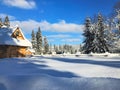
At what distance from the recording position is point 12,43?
41688mm

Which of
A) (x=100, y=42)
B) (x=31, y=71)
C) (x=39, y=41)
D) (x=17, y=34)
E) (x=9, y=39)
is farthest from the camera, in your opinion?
(x=39, y=41)

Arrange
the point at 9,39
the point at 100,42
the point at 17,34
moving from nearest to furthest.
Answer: the point at 9,39, the point at 17,34, the point at 100,42

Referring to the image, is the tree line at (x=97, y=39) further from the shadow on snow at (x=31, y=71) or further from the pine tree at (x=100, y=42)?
the shadow on snow at (x=31, y=71)

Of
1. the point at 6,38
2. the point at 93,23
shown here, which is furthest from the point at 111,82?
the point at 93,23

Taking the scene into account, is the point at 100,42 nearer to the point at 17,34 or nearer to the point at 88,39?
the point at 88,39

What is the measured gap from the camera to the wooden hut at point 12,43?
41.5 meters

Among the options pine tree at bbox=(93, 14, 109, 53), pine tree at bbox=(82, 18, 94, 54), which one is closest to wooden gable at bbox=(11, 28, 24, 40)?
pine tree at bbox=(82, 18, 94, 54)

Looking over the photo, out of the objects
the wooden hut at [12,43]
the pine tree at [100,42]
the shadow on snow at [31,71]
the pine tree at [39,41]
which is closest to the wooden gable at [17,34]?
the wooden hut at [12,43]

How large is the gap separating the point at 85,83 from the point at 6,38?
3459 centimetres

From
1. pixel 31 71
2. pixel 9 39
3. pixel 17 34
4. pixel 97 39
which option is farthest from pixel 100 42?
pixel 31 71

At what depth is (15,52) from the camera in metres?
43.6

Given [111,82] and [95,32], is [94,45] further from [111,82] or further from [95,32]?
[111,82]

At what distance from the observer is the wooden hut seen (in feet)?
136

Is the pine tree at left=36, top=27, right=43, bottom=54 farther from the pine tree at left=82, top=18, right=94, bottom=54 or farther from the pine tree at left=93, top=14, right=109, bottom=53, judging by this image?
the pine tree at left=93, top=14, right=109, bottom=53
